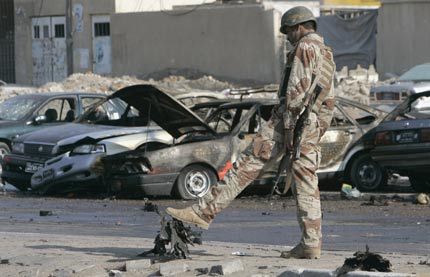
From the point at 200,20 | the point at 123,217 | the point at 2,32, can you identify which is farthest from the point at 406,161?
the point at 2,32

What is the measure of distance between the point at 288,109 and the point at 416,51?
31643 mm

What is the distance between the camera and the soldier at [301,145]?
8477 mm

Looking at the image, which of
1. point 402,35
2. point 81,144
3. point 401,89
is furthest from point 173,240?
point 402,35

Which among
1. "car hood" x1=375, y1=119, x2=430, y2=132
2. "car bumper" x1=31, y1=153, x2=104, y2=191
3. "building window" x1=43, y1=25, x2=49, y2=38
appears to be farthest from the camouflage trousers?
"building window" x1=43, y1=25, x2=49, y2=38

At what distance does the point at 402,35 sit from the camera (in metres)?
39.9

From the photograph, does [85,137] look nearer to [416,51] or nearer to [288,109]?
[288,109]

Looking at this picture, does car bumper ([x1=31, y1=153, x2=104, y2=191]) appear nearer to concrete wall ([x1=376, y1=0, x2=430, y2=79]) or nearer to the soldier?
the soldier

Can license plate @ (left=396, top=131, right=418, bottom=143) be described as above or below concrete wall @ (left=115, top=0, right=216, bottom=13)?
below

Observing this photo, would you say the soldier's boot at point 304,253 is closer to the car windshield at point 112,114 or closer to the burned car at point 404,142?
the burned car at point 404,142

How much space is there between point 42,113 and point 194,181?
5600mm

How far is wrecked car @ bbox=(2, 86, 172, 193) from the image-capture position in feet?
53.2

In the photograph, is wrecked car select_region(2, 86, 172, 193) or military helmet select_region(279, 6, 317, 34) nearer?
military helmet select_region(279, 6, 317, 34)

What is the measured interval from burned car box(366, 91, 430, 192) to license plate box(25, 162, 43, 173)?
5.22 metres

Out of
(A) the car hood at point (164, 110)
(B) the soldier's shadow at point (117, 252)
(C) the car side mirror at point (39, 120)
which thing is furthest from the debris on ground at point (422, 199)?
(C) the car side mirror at point (39, 120)
